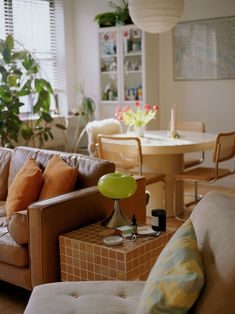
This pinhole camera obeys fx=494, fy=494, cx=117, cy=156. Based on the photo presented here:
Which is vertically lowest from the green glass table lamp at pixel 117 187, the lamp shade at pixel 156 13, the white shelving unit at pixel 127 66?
the green glass table lamp at pixel 117 187

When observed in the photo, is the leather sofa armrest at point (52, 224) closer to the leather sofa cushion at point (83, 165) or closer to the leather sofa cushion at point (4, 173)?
the leather sofa cushion at point (83, 165)

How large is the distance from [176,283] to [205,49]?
4.48 m

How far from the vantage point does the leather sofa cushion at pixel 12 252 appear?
2.74 meters

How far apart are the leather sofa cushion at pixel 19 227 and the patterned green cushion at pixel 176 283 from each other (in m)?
1.24

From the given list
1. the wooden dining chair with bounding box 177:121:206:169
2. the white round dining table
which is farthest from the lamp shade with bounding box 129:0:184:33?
the wooden dining chair with bounding box 177:121:206:169

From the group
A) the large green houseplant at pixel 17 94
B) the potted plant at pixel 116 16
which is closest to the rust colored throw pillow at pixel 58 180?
the large green houseplant at pixel 17 94

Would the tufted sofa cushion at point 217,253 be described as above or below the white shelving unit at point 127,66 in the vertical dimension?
below

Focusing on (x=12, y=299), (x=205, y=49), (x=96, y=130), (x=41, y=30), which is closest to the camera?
(x=12, y=299)

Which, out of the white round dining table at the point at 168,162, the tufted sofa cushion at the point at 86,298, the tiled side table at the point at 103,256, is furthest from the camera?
the white round dining table at the point at 168,162

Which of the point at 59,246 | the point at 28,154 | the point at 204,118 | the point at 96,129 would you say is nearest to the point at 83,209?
the point at 59,246

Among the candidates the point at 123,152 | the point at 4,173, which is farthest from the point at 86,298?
the point at 123,152

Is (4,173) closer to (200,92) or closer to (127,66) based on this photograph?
(127,66)

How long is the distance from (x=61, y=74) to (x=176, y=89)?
5.21 ft

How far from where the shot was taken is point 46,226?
261 centimetres
